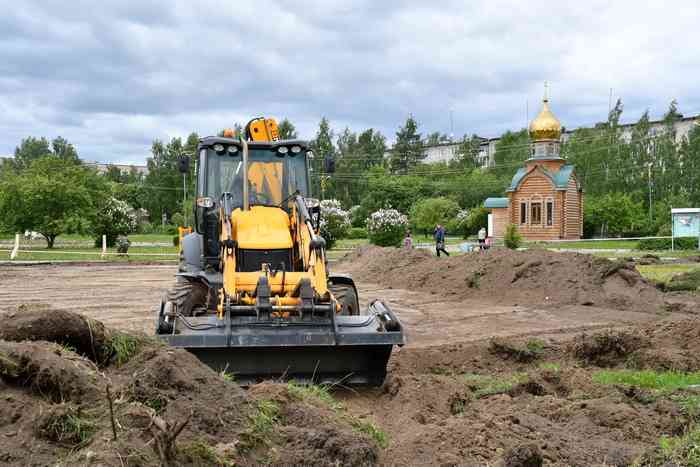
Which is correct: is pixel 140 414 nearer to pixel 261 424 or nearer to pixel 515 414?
pixel 261 424

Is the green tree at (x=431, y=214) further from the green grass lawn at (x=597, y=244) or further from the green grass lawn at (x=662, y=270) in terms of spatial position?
the green grass lawn at (x=662, y=270)

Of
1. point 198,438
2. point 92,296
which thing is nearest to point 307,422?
point 198,438

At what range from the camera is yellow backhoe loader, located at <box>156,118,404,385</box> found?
296 inches

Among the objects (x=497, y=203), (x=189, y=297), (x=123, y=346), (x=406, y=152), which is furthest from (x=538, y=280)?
(x=406, y=152)

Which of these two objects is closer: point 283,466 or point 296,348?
point 283,466

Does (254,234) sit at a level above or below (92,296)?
above

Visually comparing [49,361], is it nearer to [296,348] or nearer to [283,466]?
[283,466]

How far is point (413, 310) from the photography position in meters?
16.0

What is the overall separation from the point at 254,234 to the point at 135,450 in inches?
196

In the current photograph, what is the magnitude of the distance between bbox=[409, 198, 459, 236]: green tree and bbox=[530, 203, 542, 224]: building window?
1115cm

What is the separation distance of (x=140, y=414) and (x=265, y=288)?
3.49 meters

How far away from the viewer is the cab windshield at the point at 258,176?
31.8 feet

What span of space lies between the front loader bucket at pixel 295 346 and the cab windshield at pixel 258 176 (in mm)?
2348

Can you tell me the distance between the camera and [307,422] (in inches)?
211
